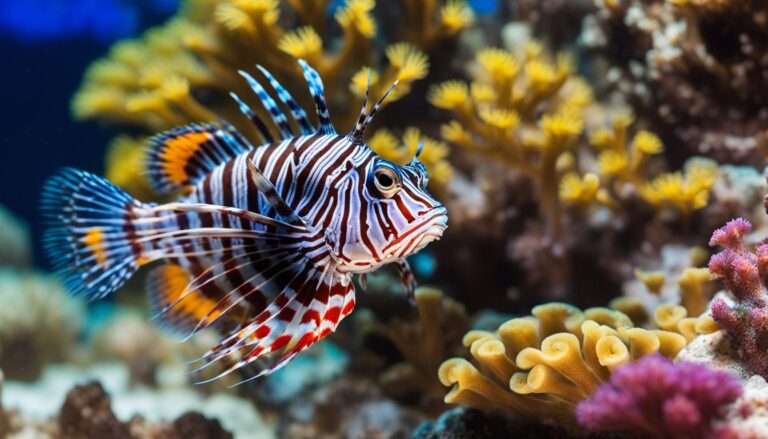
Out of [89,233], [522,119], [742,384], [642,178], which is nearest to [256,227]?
[89,233]

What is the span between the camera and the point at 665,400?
1507 mm

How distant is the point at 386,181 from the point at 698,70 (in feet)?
7.99

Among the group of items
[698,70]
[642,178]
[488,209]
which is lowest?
[642,178]

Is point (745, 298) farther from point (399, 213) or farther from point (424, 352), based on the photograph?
point (424, 352)

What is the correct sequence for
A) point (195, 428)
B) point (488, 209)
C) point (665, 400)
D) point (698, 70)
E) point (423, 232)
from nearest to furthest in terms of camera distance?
point (665, 400) < point (423, 232) < point (195, 428) < point (698, 70) < point (488, 209)

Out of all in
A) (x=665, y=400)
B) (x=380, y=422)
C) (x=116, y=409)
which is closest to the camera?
(x=665, y=400)

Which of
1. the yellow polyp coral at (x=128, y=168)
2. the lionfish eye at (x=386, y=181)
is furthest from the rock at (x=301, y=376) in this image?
the lionfish eye at (x=386, y=181)

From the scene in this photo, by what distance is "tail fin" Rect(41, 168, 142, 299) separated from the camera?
8.13ft

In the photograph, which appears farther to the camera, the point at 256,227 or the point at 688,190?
the point at 688,190

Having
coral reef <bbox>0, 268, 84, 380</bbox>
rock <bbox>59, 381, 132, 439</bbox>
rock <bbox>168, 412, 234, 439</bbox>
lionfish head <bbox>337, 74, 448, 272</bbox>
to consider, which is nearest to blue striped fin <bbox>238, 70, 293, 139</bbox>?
lionfish head <bbox>337, 74, 448, 272</bbox>

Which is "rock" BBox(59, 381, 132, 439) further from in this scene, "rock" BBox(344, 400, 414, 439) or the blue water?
the blue water

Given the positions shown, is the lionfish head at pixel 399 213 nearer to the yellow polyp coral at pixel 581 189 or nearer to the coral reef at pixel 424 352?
the coral reef at pixel 424 352

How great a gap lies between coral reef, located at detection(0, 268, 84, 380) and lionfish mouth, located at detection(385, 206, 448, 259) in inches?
144

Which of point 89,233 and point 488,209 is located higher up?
point 488,209
